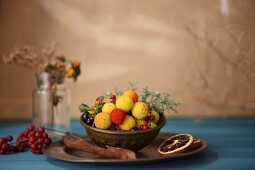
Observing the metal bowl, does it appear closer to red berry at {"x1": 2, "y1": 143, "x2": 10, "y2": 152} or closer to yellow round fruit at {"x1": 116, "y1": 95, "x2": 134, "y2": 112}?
yellow round fruit at {"x1": 116, "y1": 95, "x2": 134, "y2": 112}

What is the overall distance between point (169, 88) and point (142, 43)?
0.25 m

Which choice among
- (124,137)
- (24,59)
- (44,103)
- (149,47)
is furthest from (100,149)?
(149,47)

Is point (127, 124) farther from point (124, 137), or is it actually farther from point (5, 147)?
point (5, 147)

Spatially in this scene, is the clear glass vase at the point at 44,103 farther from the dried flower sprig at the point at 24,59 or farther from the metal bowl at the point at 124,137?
the metal bowl at the point at 124,137

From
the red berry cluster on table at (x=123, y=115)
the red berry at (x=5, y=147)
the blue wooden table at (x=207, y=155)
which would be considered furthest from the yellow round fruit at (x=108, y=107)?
the red berry at (x=5, y=147)

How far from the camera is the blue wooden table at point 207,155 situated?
987mm

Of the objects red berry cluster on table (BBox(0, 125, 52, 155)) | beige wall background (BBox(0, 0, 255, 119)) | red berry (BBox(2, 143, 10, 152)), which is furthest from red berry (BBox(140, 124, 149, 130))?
beige wall background (BBox(0, 0, 255, 119))

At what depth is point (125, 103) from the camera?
1.02 metres

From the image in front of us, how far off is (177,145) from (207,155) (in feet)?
0.35

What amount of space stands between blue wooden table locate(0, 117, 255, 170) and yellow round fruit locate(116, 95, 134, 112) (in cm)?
15

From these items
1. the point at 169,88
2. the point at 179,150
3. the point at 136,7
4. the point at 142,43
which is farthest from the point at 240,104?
the point at 179,150

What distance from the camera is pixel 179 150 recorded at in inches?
39.7

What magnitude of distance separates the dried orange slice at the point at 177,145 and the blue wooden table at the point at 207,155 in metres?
0.03

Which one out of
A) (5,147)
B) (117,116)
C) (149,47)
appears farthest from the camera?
(149,47)
